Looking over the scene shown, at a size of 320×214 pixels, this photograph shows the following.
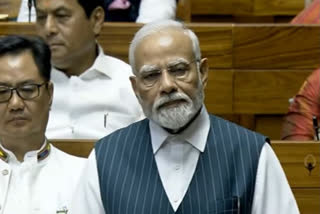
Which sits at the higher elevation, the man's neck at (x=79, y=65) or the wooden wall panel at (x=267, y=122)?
the man's neck at (x=79, y=65)

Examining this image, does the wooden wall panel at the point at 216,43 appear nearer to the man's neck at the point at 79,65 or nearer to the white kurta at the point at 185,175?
the man's neck at the point at 79,65

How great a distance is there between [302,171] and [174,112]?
1.59 ft

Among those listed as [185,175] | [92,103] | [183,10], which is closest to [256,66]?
[183,10]

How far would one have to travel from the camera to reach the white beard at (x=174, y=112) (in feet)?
4.44

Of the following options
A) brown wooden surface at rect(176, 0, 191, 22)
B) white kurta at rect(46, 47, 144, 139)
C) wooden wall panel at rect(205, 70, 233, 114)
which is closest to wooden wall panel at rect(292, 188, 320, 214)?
white kurta at rect(46, 47, 144, 139)

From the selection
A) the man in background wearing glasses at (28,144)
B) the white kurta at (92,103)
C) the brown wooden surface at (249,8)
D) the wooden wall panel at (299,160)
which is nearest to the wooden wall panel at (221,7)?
the brown wooden surface at (249,8)

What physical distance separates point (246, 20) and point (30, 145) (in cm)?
139

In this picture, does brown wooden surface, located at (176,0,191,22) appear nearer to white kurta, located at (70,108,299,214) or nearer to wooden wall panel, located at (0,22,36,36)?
wooden wall panel, located at (0,22,36,36)

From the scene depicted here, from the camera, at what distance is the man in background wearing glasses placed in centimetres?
152

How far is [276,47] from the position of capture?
2.24 m

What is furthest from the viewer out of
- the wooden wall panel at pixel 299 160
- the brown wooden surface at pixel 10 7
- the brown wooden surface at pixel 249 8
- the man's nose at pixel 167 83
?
the brown wooden surface at pixel 249 8

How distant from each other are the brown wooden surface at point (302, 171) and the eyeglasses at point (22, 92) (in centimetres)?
48

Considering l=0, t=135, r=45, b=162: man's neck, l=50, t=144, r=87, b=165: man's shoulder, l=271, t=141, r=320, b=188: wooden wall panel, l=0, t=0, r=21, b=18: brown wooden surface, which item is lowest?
l=271, t=141, r=320, b=188: wooden wall panel

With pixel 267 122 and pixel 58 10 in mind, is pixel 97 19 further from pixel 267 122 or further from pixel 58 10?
pixel 267 122
